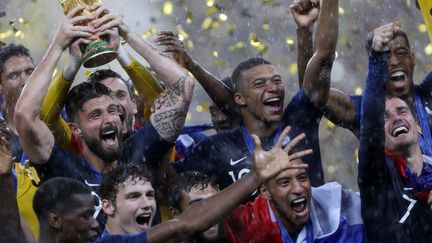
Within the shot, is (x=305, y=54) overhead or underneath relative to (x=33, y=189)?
overhead

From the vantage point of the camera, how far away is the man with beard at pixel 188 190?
6.20 m

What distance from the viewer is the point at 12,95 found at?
274 inches

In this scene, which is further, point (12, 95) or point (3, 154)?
point (12, 95)

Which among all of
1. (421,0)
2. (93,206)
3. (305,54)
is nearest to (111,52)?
(93,206)

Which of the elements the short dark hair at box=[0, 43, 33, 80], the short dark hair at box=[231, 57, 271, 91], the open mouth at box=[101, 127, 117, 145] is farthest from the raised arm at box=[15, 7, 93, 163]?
the short dark hair at box=[231, 57, 271, 91]

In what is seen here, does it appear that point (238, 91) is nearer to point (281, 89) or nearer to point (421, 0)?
point (281, 89)

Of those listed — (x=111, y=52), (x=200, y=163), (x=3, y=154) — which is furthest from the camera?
(x=200, y=163)

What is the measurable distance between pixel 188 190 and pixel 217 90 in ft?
2.99

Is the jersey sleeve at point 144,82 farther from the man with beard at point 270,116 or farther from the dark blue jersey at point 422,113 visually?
the dark blue jersey at point 422,113

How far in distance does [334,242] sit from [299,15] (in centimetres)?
116

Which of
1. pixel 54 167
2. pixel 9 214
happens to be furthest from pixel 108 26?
pixel 9 214

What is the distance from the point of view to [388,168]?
620 cm

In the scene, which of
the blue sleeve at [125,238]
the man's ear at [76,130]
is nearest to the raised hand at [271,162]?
the blue sleeve at [125,238]

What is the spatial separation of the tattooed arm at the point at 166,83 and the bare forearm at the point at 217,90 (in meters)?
0.46
